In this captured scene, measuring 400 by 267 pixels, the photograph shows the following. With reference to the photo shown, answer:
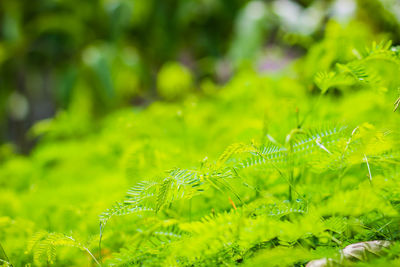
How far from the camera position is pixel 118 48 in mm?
2885

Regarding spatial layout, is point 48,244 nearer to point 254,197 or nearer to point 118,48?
point 254,197

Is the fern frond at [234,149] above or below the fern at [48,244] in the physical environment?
above

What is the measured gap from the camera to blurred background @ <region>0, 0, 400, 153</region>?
257 cm

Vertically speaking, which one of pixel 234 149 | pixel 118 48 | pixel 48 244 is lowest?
pixel 48 244

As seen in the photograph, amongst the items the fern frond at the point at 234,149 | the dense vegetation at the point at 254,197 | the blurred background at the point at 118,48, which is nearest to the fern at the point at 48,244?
the dense vegetation at the point at 254,197

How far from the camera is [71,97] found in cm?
276

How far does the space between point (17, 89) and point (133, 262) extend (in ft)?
12.4

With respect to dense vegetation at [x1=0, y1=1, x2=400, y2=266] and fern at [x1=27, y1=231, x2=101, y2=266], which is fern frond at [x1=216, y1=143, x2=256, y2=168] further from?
fern at [x1=27, y1=231, x2=101, y2=266]

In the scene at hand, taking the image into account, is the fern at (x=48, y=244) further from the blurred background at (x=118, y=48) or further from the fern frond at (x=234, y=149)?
the blurred background at (x=118, y=48)

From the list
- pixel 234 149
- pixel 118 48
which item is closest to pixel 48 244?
pixel 234 149

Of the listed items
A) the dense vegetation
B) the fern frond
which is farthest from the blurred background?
the fern frond

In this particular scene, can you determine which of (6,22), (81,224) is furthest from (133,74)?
(81,224)

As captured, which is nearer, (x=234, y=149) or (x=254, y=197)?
(x=234, y=149)

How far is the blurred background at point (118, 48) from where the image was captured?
101 inches
